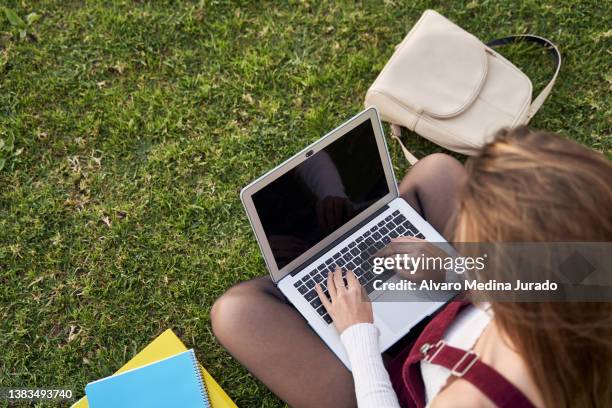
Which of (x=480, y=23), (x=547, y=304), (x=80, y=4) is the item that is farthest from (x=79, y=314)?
(x=480, y=23)

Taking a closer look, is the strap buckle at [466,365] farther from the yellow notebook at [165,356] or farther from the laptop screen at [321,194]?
the yellow notebook at [165,356]

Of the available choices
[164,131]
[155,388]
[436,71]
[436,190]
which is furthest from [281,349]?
[436,71]

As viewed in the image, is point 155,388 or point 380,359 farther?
point 155,388

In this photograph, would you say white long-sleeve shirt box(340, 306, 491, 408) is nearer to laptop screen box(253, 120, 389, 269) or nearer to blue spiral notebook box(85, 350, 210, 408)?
laptop screen box(253, 120, 389, 269)

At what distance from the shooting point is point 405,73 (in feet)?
9.69

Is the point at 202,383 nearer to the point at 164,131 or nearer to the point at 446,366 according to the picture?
the point at 446,366

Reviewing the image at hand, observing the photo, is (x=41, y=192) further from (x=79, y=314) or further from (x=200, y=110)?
(x=200, y=110)

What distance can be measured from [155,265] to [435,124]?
5.09 ft

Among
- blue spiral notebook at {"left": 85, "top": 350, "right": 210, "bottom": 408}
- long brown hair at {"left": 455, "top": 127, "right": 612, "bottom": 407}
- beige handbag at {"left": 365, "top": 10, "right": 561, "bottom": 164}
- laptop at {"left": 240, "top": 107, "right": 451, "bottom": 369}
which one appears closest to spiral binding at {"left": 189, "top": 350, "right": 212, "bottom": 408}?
blue spiral notebook at {"left": 85, "top": 350, "right": 210, "bottom": 408}

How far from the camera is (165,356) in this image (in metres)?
2.57

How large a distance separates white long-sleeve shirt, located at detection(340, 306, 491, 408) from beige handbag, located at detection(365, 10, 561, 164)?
4.01 feet

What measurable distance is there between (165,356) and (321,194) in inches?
40.8

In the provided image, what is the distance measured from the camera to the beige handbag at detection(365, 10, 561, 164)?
2.93 m

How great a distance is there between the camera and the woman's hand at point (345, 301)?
2087mm
